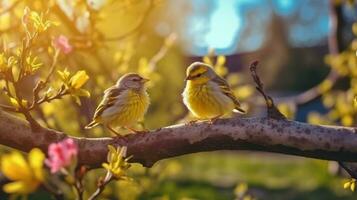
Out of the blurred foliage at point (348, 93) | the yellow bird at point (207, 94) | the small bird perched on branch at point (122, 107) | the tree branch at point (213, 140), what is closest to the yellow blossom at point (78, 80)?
the tree branch at point (213, 140)

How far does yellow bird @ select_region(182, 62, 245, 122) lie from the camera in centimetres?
360

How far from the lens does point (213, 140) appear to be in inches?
96.2

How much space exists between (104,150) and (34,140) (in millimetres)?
254

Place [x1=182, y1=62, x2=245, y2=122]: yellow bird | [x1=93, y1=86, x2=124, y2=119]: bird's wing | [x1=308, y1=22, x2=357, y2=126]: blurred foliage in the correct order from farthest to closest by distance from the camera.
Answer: [x1=308, y1=22, x2=357, y2=126]: blurred foliage < [x1=182, y1=62, x2=245, y2=122]: yellow bird < [x1=93, y1=86, x2=124, y2=119]: bird's wing

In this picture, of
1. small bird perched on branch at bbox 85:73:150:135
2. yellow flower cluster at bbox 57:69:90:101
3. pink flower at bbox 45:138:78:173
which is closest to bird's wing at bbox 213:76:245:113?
small bird perched on branch at bbox 85:73:150:135

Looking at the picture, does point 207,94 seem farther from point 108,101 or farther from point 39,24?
point 39,24

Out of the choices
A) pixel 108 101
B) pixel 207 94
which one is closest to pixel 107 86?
pixel 207 94

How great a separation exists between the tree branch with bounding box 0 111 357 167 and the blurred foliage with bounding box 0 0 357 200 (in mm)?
105

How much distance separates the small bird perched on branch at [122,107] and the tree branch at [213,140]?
82 cm

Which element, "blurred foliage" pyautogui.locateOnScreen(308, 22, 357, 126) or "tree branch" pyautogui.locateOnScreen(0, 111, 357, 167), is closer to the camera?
"tree branch" pyautogui.locateOnScreen(0, 111, 357, 167)

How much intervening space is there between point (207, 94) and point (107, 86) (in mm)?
1062

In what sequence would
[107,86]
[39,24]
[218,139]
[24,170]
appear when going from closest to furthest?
[24,170] < [39,24] < [218,139] < [107,86]

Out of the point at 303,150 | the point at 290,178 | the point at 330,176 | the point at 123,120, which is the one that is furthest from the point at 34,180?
the point at 290,178

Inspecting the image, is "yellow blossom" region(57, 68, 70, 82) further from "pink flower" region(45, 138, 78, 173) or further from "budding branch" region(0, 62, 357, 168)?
"pink flower" region(45, 138, 78, 173)
